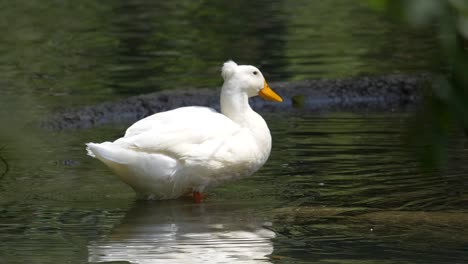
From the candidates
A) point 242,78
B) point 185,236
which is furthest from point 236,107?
point 185,236

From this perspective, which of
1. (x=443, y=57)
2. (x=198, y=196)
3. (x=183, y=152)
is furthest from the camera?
(x=198, y=196)

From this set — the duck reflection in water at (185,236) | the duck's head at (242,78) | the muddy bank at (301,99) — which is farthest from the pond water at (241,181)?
the duck's head at (242,78)

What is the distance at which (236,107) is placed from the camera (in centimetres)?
697

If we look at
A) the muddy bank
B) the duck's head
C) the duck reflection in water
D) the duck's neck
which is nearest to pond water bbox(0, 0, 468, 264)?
the duck reflection in water

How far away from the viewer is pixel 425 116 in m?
1.46

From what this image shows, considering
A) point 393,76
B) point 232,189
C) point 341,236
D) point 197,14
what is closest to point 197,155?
point 232,189

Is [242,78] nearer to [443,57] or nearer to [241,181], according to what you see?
[241,181]

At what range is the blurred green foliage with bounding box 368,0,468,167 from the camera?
4.60 ft

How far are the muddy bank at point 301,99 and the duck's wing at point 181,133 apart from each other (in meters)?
3.85

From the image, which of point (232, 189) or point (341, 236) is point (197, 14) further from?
point (341, 236)

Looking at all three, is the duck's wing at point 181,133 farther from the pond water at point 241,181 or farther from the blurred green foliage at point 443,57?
the blurred green foliage at point 443,57

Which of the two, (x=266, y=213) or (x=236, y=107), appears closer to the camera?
(x=266, y=213)

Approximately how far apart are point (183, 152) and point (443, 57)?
4.99 m

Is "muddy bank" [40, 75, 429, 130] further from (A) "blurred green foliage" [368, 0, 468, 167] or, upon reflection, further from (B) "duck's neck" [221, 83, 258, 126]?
(A) "blurred green foliage" [368, 0, 468, 167]
